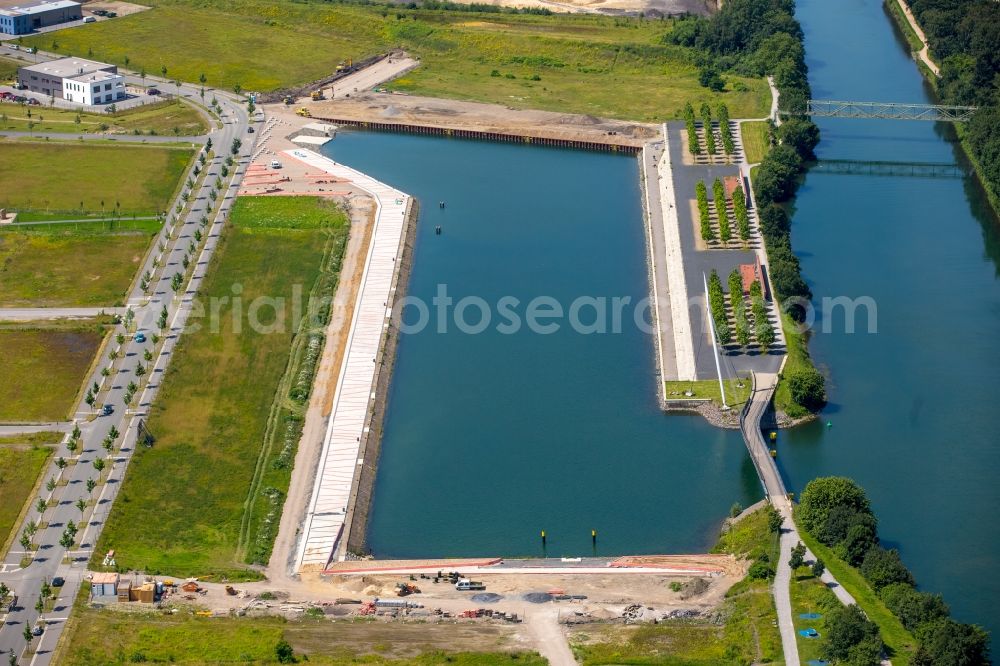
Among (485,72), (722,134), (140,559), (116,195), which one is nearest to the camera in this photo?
(140,559)

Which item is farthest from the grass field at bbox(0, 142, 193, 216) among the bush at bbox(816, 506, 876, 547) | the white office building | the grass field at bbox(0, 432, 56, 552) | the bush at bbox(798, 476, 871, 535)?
the bush at bbox(816, 506, 876, 547)


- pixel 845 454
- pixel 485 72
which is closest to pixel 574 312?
pixel 845 454

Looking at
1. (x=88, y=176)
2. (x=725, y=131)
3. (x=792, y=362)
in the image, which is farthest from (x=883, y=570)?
(x=88, y=176)

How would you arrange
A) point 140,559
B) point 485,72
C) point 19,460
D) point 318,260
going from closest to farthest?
1. point 140,559
2. point 19,460
3. point 318,260
4. point 485,72

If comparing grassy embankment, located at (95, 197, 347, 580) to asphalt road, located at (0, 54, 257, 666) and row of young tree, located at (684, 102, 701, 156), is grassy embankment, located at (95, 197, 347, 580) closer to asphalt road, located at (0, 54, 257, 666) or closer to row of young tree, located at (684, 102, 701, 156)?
asphalt road, located at (0, 54, 257, 666)

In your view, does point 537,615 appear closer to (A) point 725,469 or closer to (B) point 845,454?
(A) point 725,469

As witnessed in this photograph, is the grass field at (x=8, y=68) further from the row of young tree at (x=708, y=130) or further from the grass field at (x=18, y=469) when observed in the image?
the grass field at (x=18, y=469)

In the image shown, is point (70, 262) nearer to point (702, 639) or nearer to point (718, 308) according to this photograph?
point (718, 308)
